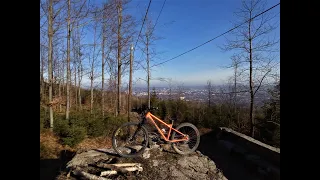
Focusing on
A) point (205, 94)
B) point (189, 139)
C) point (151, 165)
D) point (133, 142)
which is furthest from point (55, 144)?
point (205, 94)

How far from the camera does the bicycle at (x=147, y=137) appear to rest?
4.25m

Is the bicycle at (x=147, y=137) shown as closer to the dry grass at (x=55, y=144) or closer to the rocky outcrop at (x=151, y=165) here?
the rocky outcrop at (x=151, y=165)

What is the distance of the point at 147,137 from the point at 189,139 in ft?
3.34

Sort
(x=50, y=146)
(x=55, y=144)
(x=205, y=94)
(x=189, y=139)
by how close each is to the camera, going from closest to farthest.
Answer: (x=189, y=139) < (x=50, y=146) < (x=55, y=144) < (x=205, y=94)

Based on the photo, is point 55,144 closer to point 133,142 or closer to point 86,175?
point 133,142

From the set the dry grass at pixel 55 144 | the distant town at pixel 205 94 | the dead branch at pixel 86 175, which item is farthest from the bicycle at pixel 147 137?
the distant town at pixel 205 94

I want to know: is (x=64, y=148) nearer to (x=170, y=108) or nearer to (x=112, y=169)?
(x=112, y=169)

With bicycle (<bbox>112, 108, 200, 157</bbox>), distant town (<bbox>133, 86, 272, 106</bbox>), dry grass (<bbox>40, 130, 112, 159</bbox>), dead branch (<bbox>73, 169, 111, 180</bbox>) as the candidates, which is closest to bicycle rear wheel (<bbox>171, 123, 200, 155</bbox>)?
bicycle (<bbox>112, 108, 200, 157</bbox>)

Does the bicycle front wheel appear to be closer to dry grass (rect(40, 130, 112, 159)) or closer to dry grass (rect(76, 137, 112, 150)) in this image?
dry grass (rect(40, 130, 112, 159))

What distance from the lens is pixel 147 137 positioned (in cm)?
425
